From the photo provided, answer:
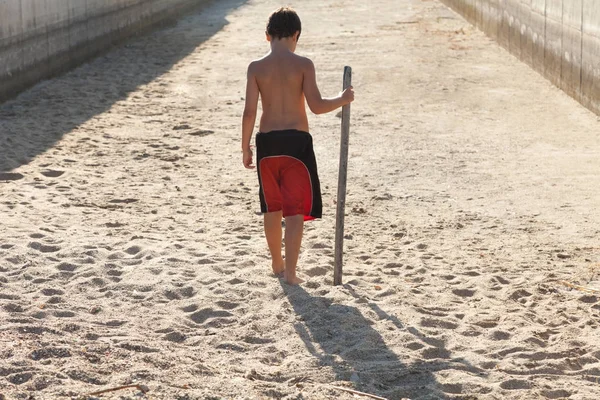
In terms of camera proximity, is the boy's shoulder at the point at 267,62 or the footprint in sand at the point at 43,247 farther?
the footprint in sand at the point at 43,247

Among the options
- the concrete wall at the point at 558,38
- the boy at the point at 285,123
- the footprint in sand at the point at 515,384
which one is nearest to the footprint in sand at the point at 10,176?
the boy at the point at 285,123

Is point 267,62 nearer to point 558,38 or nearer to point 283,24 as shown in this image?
point 283,24

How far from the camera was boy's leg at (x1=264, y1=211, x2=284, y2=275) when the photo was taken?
5996mm

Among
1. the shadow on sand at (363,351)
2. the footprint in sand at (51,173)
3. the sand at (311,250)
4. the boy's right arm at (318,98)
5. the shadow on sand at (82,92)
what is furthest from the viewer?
the shadow on sand at (82,92)

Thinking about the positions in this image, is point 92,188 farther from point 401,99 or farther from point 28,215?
point 401,99

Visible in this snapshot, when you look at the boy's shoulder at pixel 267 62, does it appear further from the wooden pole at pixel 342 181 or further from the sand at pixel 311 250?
the sand at pixel 311 250

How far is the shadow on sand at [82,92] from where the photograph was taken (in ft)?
32.5

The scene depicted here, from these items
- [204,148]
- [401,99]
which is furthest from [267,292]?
[401,99]

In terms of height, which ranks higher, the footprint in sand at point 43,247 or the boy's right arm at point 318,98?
the boy's right arm at point 318,98

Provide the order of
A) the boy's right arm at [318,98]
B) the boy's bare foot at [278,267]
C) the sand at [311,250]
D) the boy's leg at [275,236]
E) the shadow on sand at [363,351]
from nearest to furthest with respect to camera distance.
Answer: the shadow on sand at [363,351]
the sand at [311,250]
the boy's right arm at [318,98]
the boy's leg at [275,236]
the boy's bare foot at [278,267]

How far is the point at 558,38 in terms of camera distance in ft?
43.1

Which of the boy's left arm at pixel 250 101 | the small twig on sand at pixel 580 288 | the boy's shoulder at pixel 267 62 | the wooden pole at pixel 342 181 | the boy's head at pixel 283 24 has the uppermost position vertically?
the boy's head at pixel 283 24

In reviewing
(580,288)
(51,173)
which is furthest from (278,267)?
(51,173)

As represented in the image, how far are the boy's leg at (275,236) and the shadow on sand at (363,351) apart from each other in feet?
1.10
